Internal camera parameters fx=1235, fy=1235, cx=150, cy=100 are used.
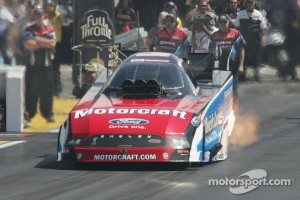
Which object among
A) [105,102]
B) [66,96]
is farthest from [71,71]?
[105,102]

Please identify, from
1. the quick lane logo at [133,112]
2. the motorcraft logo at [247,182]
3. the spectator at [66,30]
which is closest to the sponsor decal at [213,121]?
the quick lane logo at [133,112]

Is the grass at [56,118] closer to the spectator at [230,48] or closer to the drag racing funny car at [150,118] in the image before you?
the spectator at [230,48]

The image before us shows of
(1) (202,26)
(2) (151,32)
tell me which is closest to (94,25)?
(2) (151,32)

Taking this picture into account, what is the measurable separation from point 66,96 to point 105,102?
792 cm

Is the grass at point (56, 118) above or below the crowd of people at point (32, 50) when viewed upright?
below

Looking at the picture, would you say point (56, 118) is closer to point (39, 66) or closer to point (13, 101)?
point (39, 66)

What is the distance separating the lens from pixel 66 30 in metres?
26.9

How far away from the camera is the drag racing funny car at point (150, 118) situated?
1559cm

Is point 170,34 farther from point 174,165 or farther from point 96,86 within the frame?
point 174,165

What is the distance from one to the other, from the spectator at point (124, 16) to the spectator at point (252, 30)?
2349 millimetres

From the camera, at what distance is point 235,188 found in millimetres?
14117

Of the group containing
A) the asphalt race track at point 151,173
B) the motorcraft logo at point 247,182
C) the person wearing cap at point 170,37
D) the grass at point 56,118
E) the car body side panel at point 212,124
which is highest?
the person wearing cap at point 170,37

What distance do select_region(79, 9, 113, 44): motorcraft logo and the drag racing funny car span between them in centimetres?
624

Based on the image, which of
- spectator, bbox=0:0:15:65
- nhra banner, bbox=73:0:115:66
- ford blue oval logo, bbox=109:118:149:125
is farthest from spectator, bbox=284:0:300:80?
ford blue oval logo, bbox=109:118:149:125
